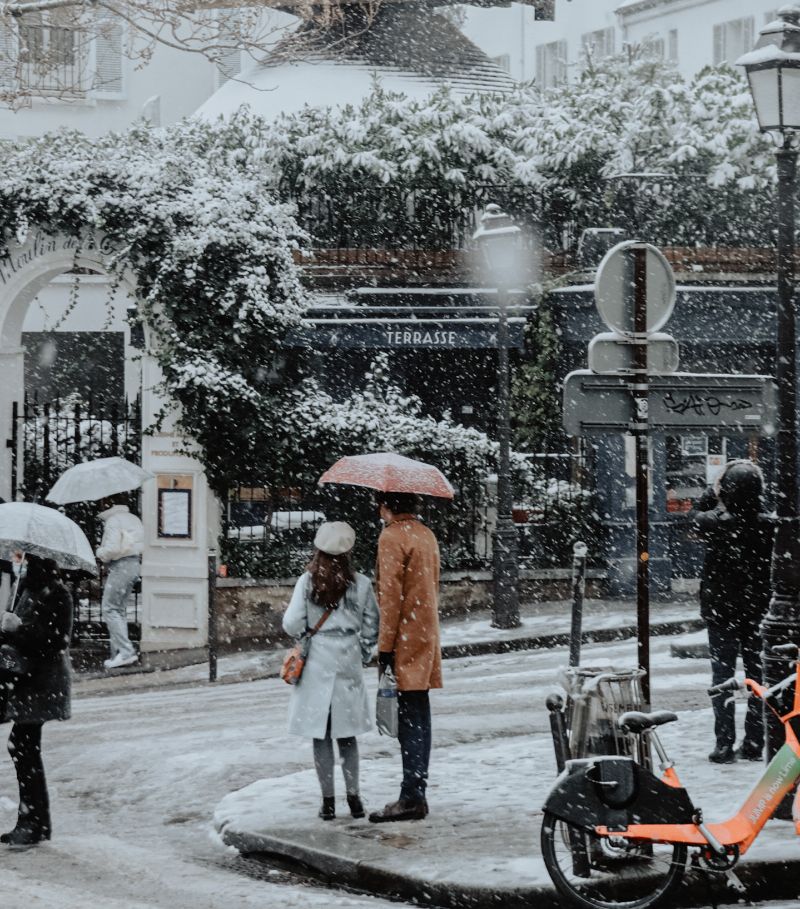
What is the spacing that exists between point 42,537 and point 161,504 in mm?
8706

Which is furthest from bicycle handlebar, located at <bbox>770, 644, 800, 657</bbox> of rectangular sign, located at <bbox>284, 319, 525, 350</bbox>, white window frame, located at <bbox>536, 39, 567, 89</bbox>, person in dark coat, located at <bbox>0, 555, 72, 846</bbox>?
white window frame, located at <bbox>536, 39, 567, 89</bbox>

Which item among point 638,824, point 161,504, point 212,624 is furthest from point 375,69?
point 638,824

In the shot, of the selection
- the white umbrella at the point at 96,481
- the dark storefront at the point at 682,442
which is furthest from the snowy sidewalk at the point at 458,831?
the dark storefront at the point at 682,442

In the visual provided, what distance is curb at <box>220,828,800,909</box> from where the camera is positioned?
22.2 feet

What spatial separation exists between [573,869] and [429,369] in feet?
53.2

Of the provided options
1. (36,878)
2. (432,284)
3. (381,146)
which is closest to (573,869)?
(36,878)

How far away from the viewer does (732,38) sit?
3173 centimetres

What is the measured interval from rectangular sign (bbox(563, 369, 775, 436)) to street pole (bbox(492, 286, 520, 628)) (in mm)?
8154

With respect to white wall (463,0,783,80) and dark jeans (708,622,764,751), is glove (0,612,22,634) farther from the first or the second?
white wall (463,0,783,80)

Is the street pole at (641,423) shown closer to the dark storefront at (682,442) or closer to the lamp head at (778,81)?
the lamp head at (778,81)

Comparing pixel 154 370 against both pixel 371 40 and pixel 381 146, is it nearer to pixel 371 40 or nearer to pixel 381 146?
pixel 381 146

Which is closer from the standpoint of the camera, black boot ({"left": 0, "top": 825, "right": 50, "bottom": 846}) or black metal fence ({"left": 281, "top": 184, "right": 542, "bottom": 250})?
black boot ({"left": 0, "top": 825, "right": 50, "bottom": 846})

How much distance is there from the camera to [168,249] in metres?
16.8

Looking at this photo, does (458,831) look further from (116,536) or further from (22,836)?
(116,536)
